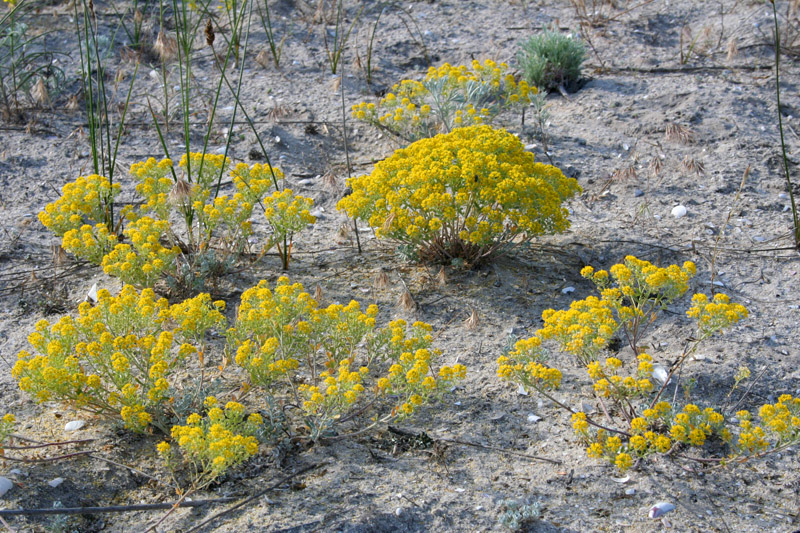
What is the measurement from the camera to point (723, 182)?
4949 mm

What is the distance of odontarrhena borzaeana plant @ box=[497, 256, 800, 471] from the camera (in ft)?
8.71

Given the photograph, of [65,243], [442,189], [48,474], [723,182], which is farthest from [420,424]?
[723,182]

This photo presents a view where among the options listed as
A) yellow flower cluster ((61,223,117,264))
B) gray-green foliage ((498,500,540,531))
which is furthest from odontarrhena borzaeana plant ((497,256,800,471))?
yellow flower cluster ((61,223,117,264))

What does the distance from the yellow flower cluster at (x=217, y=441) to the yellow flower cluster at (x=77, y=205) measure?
166 centimetres

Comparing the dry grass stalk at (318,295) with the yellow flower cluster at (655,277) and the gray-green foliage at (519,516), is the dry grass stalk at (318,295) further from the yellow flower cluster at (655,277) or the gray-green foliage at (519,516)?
the gray-green foliage at (519,516)

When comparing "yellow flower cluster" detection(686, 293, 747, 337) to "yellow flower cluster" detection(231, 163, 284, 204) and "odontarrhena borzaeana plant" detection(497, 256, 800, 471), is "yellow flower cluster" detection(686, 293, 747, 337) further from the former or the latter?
"yellow flower cluster" detection(231, 163, 284, 204)

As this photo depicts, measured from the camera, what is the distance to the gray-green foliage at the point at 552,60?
19.5 ft

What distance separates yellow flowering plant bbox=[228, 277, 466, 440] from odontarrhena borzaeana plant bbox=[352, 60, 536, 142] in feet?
7.76

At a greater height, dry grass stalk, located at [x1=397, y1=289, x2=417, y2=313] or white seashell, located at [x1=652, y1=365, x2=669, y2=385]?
dry grass stalk, located at [x1=397, y1=289, x2=417, y2=313]

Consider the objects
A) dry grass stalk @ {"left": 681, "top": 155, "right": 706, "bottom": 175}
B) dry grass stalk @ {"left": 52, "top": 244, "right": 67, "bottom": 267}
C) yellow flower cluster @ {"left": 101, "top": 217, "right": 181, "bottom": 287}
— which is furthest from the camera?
dry grass stalk @ {"left": 681, "top": 155, "right": 706, "bottom": 175}

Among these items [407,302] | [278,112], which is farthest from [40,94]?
[407,302]

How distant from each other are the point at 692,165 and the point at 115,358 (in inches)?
152

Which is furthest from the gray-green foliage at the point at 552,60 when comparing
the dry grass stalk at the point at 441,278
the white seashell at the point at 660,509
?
the white seashell at the point at 660,509

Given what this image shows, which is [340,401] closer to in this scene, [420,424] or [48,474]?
[420,424]
